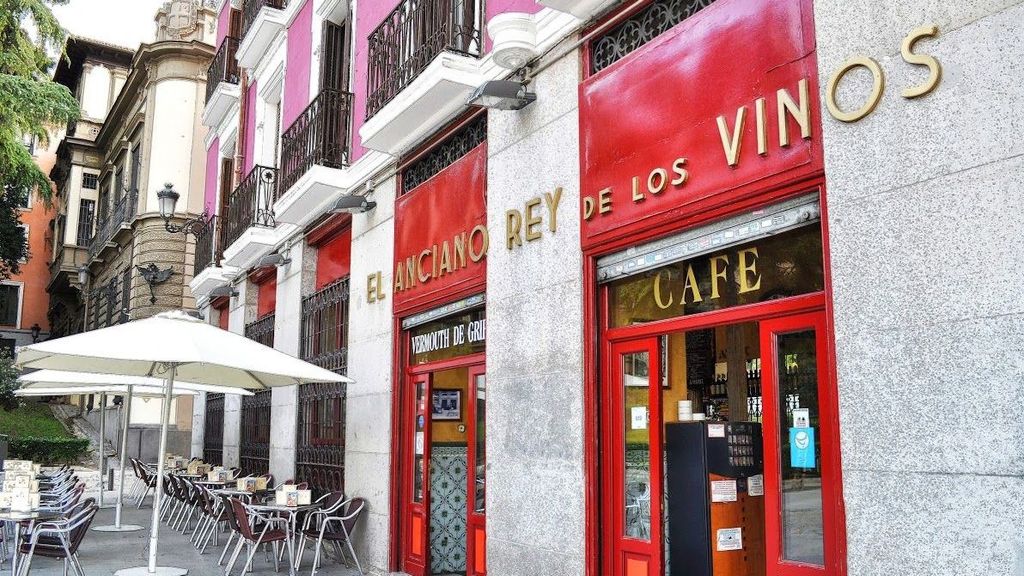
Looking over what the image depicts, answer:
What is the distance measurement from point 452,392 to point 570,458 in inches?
118

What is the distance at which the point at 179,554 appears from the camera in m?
10.8

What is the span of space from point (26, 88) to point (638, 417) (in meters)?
14.5

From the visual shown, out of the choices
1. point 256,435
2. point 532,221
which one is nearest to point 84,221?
point 256,435

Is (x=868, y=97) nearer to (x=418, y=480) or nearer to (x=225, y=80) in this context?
(x=418, y=480)

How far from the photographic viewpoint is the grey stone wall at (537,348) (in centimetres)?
652

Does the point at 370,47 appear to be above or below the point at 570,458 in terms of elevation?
above

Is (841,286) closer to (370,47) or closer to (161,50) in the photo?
(370,47)

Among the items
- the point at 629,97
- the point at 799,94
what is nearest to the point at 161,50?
the point at 629,97

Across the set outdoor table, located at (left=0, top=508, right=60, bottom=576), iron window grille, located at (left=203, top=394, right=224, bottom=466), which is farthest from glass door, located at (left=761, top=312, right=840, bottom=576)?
iron window grille, located at (left=203, top=394, right=224, bottom=466)

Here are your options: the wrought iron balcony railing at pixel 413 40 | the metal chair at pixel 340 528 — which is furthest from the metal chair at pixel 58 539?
the wrought iron balcony railing at pixel 413 40

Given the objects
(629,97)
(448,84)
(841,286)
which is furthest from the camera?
(448,84)

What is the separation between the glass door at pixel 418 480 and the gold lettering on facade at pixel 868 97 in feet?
18.3

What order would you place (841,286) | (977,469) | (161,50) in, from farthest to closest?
(161,50) < (841,286) < (977,469)

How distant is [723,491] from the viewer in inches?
233
